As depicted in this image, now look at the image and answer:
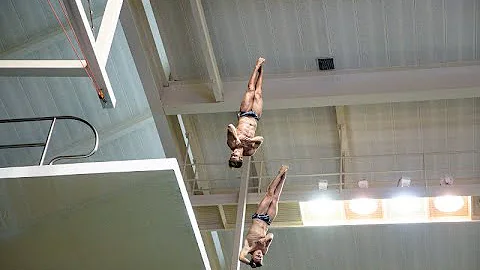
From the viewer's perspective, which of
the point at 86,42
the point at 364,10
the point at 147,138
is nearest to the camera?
the point at 86,42

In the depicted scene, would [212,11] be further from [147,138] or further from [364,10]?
[147,138]

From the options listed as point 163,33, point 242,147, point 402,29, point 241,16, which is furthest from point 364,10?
point 242,147

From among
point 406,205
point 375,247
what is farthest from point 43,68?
point 375,247

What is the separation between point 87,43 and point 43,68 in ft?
2.35

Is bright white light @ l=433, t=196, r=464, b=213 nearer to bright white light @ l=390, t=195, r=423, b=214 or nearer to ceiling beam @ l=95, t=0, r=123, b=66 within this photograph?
bright white light @ l=390, t=195, r=423, b=214

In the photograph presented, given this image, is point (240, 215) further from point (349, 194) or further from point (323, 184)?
point (349, 194)

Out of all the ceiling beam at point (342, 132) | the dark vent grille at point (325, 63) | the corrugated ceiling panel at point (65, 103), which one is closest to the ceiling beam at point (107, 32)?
the corrugated ceiling panel at point (65, 103)

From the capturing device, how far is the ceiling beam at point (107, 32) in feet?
33.7

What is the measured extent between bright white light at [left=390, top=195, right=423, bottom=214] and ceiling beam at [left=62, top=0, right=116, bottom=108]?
5.87 m

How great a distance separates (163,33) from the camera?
14.3 meters

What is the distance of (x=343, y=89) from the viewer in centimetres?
1400

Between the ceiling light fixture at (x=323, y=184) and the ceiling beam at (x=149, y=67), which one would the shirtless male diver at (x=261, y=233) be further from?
the ceiling beam at (x=149, y=67)

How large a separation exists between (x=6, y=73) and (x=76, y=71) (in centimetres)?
81

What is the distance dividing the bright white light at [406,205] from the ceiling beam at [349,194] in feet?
2.07
